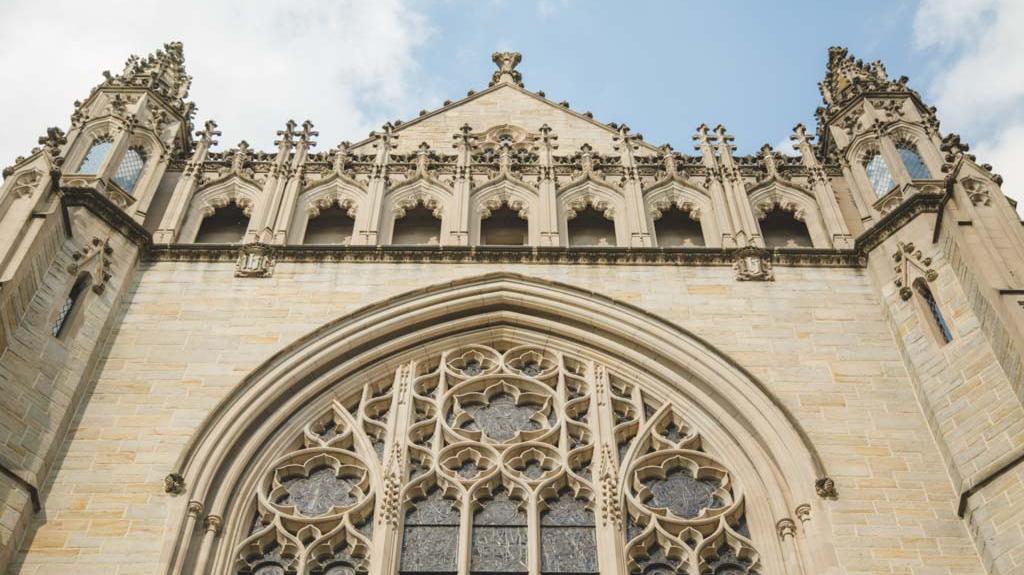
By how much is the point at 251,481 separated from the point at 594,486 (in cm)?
365

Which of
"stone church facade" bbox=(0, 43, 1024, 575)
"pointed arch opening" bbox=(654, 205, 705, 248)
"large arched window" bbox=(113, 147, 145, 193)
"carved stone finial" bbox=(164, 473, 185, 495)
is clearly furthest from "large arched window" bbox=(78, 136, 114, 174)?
"pointed arch opening" bbox=(654, 205, 705, 248)

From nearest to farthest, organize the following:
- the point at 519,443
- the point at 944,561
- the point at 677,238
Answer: the point at 944,561, the point at 519,443, the point at 677,238

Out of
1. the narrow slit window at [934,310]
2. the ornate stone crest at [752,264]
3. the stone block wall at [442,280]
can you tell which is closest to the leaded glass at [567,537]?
the stone block wall at [442,280]

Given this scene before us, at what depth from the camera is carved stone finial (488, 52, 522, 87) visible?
22.2 meters

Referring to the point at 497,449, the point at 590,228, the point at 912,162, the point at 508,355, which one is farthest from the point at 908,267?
the point at 497,449

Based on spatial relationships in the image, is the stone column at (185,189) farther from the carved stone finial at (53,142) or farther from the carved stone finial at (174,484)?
the carved stone finial at (174,484)

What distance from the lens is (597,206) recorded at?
17578mm

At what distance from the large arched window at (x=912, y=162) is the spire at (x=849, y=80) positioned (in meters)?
1.51

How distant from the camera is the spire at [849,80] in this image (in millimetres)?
18484

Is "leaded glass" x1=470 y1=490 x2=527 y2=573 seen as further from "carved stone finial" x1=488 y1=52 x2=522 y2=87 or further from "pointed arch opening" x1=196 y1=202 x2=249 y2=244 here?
"carved stone finial" x1=488 y1=52 x2=522 y2=87

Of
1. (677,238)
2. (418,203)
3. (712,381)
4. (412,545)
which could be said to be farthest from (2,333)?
(677,238)

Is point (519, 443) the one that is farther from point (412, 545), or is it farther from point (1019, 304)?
point (1019, 304)

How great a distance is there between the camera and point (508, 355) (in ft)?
49.7

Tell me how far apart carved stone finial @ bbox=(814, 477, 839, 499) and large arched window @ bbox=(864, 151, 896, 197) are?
5672 millimetres
